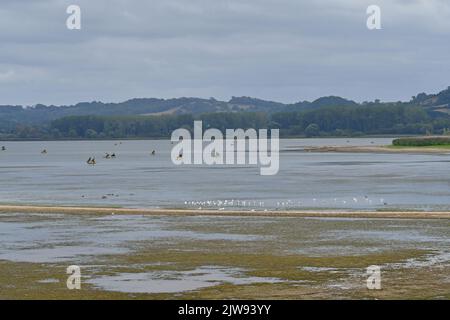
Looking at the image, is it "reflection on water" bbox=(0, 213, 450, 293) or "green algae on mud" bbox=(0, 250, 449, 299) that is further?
"reflection on water" bbox=(0, 213, 450, 293)

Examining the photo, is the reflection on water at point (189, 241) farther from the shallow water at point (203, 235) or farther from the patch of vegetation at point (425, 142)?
the patch of vegetation at point (425, 142)

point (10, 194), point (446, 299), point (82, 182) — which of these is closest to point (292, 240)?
point (446, 299)

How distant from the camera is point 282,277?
26.1 metres

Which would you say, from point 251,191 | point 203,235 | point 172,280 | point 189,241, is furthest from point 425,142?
point 172,280

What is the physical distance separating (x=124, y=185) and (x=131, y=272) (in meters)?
48.5


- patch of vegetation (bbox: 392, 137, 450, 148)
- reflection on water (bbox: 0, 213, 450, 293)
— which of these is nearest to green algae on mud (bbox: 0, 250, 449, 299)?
reflection on water (bbox: 0, 213, 450, 293)

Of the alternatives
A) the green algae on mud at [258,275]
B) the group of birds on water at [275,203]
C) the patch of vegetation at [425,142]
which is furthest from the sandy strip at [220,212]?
the patch of vegetation at [425,142]

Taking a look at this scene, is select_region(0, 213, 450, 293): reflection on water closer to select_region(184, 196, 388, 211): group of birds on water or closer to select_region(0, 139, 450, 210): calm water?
select_region(184, 196, 388, 211): group of birds on water

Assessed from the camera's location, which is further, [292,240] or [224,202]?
[224,202]

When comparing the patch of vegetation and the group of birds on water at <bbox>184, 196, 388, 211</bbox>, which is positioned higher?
the patch of vegetation

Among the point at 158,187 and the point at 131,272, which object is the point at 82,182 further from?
the point at 131,272

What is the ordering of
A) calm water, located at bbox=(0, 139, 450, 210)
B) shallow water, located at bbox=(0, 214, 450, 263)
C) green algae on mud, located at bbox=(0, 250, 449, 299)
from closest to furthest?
green algae on mud, located at bbox=(0, 250, 449, 299) < shallow water, located at bbox=(0, 214, 450, 263) < calm water, located at bbox=(0, 139, 450, 210)

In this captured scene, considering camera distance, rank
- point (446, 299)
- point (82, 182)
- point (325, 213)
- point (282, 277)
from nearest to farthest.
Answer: point (446, 299) → point (282, 277) → point (325, 213) → point (82, 182)

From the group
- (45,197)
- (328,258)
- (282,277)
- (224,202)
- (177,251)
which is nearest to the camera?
(282,277)
